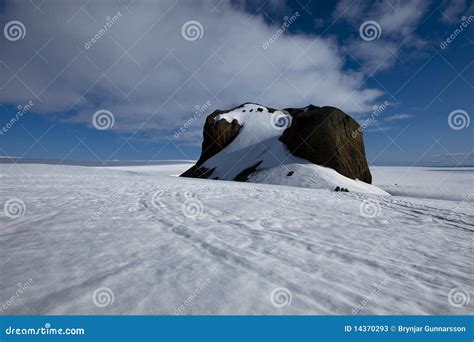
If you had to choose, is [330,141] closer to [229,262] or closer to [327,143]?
[327,143]

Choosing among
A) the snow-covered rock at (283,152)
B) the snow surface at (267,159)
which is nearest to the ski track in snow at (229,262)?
the snow surface at (267,159)

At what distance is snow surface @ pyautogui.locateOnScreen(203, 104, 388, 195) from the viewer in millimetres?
26750

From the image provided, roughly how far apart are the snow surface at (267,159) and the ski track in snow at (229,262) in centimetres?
1907

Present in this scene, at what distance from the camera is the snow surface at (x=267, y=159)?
26750mm

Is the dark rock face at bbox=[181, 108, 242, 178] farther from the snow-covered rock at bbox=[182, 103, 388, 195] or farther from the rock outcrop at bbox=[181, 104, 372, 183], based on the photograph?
the rock outcrop at bbox=[181, 104, 372, 183]

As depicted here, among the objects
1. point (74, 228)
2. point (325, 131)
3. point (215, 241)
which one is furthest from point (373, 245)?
point (325, 131)

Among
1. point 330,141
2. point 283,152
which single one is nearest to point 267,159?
point 283,152

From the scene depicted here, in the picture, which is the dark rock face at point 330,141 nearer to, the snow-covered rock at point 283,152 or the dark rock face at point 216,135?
the snow-covered rock at point 283,152

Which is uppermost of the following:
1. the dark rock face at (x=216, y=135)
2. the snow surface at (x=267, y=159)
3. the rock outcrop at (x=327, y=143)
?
the rock outcrop at (x=327, y=143)

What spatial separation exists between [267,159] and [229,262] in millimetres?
30330

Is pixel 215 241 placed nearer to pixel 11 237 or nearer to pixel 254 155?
pixel 11 237

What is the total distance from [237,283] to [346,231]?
3.92 metres

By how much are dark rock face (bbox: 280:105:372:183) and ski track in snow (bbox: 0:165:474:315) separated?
A: 24537 millimetres

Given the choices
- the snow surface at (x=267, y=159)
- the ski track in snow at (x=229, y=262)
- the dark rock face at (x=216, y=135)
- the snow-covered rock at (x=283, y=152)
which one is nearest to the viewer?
the ski track in snow at (x=229, y=262)
